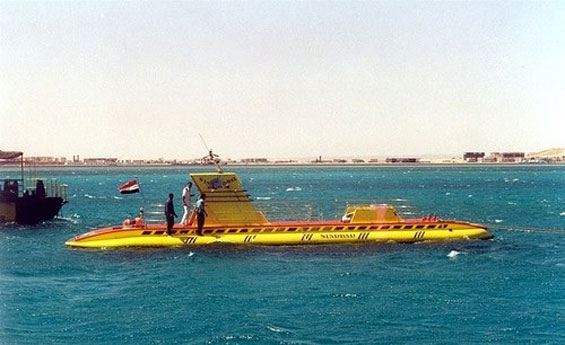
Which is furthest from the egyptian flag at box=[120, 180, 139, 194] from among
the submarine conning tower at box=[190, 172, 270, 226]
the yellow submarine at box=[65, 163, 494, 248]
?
the submarine conning tower at box=[190, 172, 270, 226]

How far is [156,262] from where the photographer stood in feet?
102

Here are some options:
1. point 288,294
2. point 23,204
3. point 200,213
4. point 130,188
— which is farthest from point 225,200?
→ point 23,204

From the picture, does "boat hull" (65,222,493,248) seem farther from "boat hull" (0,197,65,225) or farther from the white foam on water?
"boat hull" (0,197,65,225)

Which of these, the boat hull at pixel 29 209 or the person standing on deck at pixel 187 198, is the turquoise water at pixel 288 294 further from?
the boat hull at pixel 29 209

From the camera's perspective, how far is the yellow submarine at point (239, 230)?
115ft

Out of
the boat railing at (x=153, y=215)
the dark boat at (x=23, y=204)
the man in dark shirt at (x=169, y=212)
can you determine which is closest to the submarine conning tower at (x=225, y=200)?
the man in dark shirt at (x=169, y=212)

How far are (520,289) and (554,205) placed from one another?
164ft

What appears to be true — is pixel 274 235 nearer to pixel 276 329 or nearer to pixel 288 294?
pixel 288 294

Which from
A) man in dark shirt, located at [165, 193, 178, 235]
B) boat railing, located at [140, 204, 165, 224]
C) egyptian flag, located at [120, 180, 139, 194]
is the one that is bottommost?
boat railing, located at [140, 204, 165, 224]

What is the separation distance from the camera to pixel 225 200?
→ 3578 cm

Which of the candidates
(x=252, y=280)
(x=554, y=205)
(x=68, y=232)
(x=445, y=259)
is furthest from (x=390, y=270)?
(x=554, y=205)

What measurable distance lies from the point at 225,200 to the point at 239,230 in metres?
1.81

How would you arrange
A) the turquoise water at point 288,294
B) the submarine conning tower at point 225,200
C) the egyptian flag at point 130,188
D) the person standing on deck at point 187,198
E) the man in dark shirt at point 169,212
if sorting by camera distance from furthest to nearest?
the submarine conning tower at point 225,200
the egyptian flag at point 130,188
the person standing on deck at point 187,198
the man in dark shirt at point 169,212
the turquoise water at point 288,294

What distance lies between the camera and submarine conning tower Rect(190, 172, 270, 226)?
117 feet
